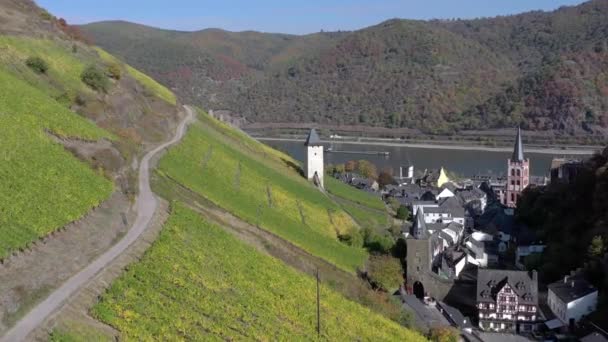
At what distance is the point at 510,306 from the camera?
1262 inches

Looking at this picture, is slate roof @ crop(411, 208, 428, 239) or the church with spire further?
the church with spire

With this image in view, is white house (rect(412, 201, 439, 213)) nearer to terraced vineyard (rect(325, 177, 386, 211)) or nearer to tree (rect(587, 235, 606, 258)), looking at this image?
terraced vineyard (rect(325, 177, 386, 211))

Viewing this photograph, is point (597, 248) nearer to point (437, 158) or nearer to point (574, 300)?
point (574, 300)

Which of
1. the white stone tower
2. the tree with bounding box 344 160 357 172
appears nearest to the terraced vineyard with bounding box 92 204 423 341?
the white stone tower

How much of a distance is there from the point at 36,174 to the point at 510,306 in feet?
72.7

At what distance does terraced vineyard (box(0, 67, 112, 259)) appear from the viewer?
16375mm

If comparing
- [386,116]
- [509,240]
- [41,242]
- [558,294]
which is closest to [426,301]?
[558,294]

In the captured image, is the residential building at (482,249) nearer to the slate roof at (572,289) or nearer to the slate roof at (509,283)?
the slate roof at (509,283)

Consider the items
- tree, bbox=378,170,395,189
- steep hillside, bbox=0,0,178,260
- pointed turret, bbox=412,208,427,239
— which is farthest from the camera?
tree, bbox=378,170,395,189

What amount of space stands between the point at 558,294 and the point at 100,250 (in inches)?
900

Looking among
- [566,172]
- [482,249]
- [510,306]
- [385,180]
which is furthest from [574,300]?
[385,180]

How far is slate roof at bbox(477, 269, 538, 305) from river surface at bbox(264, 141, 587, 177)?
5835 centimetres

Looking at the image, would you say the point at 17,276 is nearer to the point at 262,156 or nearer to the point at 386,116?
the point at 262,156

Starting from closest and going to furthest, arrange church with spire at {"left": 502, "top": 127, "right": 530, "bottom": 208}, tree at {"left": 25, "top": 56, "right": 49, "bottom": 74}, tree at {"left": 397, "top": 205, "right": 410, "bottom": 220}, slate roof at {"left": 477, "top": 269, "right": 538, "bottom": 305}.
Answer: slate roof at {"left": 477, "top": 269, "right": 538, "bottom": 305}
tree at {"left": 25, "top": 56, "right": 49, "bottom": 74}
tree at {"left": 397, "top": 205, "right": 410, "bottom": 220}
church with spire at {"left": 502, "top": 127, "right": 530, "bottom": 208}
